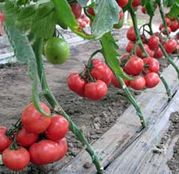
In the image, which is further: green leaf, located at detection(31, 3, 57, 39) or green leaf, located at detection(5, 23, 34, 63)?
green leaf, located at detection(31, 3, 57, 39)

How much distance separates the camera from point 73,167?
4.81 ft

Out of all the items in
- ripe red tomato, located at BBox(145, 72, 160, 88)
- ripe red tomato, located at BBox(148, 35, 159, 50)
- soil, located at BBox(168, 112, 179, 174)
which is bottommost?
soil, located at BBox(168, 112, 179, 174)

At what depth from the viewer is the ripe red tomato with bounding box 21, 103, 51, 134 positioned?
1.04 metres

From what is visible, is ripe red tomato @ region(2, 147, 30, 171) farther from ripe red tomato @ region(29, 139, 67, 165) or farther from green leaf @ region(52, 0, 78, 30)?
green leaf @ region(52, 0, 78, 30)

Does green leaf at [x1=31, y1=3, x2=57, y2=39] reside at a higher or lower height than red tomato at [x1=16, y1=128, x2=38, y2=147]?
higher

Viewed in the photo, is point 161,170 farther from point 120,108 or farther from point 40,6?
point 40,6

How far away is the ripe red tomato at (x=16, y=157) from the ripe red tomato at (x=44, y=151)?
0.8 inches

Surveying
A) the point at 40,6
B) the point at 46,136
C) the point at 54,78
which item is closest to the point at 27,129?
the point at 46,136

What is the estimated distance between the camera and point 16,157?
1.08 meters

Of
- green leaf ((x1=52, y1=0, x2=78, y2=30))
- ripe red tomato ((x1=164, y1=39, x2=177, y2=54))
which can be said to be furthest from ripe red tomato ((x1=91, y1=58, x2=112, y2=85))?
ripe red tomato ((x1=164, y1=39, x2=177, y2=54))

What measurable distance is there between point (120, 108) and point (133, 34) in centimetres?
40

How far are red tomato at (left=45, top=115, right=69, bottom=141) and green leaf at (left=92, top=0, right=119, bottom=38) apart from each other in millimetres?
474

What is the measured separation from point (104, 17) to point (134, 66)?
3.81ft

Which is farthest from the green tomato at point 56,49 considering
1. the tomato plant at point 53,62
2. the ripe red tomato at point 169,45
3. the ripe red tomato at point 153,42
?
the ripe red tomato at point 169,45
